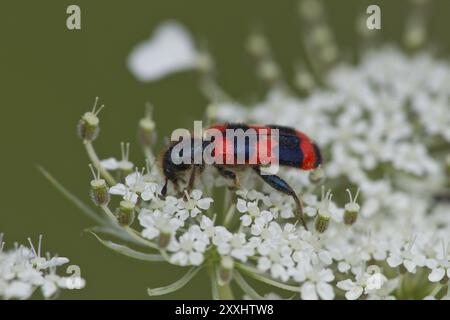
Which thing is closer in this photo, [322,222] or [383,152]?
[322,222]

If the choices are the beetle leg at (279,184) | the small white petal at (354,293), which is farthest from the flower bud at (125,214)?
the small white petal at (354,293)

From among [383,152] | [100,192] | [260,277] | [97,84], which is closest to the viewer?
[260,277]

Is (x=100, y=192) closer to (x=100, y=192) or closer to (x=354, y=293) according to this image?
(x=100, y=192)

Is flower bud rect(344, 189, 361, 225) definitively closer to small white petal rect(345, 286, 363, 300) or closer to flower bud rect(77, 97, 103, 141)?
small white petal rect(345, 286, 363, 300)

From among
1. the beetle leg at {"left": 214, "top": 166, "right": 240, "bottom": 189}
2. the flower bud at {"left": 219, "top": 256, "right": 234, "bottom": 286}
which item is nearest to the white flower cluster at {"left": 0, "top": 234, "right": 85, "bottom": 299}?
the flower bud at {"left": 219, "top": 256, "right": 234, "bottom": 286}

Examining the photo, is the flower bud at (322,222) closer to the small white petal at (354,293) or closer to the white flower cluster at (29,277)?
the small white petal at (354,293)

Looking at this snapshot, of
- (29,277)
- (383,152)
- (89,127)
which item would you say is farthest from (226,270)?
(383,152)
